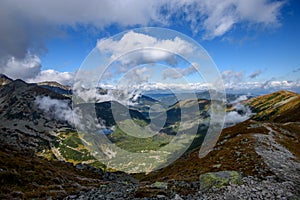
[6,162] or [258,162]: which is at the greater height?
[6,162]

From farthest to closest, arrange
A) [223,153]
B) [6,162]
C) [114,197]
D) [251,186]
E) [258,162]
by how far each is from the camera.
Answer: [223,153]
[258,162]
[6,162]
[251,186]
[114,197]

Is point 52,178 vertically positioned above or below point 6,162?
below

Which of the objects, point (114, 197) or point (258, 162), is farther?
point (258, 162)

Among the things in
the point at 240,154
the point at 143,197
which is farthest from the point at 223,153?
the point at 143,197

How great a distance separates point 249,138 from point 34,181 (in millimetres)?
51294

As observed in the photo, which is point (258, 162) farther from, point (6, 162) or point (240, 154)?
point (6, 162)

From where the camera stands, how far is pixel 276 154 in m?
48.5

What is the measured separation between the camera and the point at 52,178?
113 ft

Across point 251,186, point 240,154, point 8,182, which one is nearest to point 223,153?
point 240,154

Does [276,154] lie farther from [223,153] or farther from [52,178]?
[52,178]

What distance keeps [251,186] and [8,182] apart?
30131 mm

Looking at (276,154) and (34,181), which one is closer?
(34,181)

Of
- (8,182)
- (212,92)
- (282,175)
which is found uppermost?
(212,92)

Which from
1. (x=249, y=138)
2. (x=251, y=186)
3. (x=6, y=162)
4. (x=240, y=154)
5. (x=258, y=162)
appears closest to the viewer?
(x=251, y=186)
